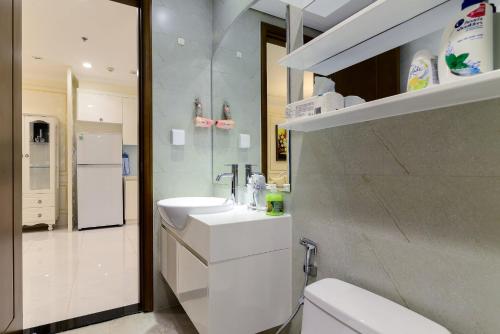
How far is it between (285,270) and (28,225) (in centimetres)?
464

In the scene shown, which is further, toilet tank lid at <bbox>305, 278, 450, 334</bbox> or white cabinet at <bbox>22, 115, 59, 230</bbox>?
white cabinet at <bbox>22, 115, 59, 230</bbox>

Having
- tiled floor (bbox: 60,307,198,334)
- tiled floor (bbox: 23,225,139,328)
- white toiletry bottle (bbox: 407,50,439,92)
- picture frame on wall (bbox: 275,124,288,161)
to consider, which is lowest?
tiled floor (bbox: 60,307,198,334)

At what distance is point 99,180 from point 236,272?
4.01m

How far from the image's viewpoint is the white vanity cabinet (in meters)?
1.19

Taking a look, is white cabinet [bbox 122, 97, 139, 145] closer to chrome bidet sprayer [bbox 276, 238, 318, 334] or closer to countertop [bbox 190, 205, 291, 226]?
countertop [bbox 190, 205, 291, 226]

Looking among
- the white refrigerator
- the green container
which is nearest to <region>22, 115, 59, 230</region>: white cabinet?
the white refrigerator

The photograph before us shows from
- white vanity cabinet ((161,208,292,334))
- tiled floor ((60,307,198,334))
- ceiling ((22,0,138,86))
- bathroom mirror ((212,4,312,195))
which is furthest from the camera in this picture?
ceiling ((22,0,138,86))

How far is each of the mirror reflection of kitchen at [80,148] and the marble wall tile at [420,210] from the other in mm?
1915

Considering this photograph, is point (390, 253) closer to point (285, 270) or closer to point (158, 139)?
point (285, 270)

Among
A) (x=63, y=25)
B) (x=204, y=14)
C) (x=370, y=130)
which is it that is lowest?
(x=370, y=130)

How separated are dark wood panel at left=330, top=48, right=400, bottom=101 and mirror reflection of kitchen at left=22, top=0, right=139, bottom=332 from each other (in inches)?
87.7

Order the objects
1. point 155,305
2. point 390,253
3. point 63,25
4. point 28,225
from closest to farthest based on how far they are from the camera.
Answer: point 390,253, point 155,305, point 63,25, point 28,225

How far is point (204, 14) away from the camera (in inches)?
85.4

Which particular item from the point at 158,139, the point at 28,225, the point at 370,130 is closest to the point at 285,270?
the point at 370,130
